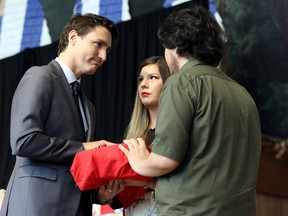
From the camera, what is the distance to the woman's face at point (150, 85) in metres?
2.63

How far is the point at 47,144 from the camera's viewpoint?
6.31 feet

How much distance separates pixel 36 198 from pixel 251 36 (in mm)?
2597

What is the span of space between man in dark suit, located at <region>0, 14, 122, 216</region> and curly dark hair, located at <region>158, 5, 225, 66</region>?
0.50 metres

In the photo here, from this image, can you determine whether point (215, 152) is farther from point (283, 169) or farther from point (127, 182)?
point (283, 169)

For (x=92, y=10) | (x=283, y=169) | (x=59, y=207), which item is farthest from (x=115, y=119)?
(x=59, y=207)

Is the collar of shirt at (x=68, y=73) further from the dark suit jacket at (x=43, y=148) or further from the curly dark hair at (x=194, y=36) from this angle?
the curly dark hair at (x=194, y=36)

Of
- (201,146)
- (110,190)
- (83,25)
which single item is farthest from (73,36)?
(201,146)

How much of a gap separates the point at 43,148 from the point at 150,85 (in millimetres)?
882

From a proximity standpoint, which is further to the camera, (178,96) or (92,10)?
(92,10)

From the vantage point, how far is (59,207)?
1.99m

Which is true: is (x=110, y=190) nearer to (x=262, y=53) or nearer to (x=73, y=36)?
(x=73, y=36)

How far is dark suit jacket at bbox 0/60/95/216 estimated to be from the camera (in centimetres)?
193

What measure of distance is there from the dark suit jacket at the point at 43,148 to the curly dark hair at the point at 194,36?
1.68 feet

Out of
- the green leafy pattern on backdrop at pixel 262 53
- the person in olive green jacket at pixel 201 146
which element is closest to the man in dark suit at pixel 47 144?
the person in olive green jacket at pixel 201 146
